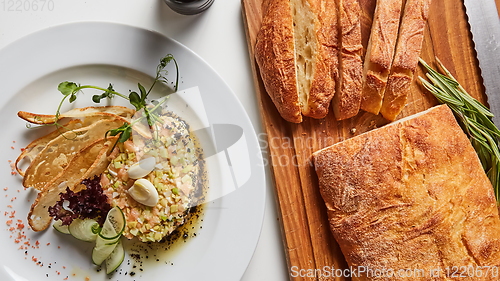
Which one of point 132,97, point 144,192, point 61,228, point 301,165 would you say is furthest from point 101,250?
point 301,165

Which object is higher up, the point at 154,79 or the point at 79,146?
the point at 154,79

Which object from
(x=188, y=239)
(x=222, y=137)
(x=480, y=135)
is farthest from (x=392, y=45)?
(x=188, y=239)

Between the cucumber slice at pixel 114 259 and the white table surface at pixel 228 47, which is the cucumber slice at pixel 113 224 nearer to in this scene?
the cucumber slice at pixel 114 259

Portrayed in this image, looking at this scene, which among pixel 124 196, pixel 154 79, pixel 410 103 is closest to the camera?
pixel 124 196

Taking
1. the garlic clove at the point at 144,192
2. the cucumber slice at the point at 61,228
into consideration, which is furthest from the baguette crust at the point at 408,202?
the cucumber slice at the point at 61,228

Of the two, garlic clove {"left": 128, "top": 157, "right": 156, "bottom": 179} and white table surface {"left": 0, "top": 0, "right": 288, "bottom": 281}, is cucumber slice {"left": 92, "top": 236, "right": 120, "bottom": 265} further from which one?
white table surface {"left": 0, "top": 0, "right": 288, "bottom": 281}

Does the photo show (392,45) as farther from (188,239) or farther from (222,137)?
(188,239)
